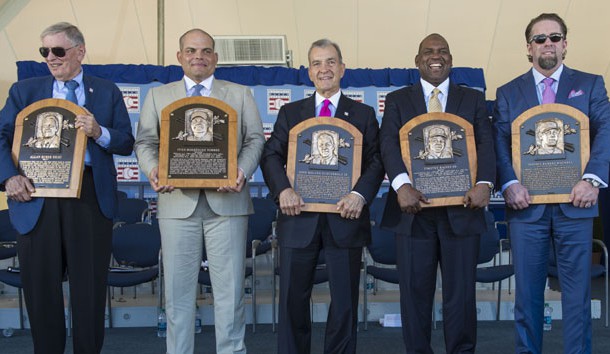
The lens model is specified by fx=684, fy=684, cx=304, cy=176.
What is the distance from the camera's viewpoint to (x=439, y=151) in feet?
13.1

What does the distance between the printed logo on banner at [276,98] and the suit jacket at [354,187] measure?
302 inches

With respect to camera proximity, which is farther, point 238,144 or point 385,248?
point 385,248

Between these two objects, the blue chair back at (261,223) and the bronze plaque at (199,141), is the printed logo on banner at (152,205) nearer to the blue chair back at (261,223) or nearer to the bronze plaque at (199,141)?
the blue chair back at (261,223)

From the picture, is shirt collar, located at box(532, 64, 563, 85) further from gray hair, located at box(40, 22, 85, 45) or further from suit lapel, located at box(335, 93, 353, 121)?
gray hair, located at box(40, 22, 85, 45)

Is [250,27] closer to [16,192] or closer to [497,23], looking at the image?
[497,23]

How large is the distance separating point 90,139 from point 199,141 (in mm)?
637

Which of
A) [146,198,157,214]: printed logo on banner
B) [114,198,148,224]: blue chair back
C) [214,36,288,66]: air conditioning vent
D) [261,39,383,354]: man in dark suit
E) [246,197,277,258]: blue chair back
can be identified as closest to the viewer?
[261,39,383,354]: man in dark suit

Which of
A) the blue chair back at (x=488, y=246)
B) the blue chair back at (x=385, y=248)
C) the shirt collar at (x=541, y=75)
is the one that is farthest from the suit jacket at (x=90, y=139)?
the blue chair back at (x=488, y=246)

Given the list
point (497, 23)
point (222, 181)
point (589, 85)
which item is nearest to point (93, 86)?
point (222, 181)

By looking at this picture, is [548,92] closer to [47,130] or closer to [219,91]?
[219,91]

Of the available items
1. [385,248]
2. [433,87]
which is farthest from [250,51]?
[433,87]

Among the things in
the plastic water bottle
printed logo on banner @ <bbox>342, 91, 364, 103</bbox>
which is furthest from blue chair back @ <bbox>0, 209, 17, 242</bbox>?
printed logo on banner @ <bbox>342, 91, 364, 103</bbox>

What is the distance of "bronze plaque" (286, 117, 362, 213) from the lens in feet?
13.3

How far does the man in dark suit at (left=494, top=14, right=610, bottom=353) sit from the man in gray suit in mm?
1605
